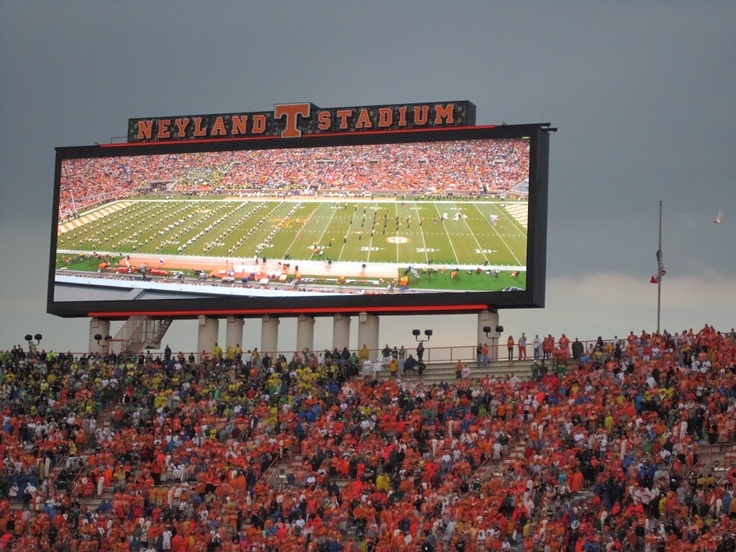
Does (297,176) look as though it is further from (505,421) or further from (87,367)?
(505,421)

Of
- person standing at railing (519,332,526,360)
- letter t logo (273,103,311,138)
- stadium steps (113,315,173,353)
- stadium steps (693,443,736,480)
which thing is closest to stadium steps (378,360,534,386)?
person standing at railing (519,332,526,360)

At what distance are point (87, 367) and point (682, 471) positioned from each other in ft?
60.7

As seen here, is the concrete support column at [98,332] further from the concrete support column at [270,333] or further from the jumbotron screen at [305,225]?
the concrete support column at [270,333]

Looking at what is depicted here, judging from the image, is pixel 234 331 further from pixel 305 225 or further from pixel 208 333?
pixel 305 225

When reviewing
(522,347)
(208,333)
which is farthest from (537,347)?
(208,333)

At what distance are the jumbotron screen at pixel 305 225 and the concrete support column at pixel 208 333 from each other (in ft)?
1.57

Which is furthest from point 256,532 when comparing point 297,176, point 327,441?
point 297,176

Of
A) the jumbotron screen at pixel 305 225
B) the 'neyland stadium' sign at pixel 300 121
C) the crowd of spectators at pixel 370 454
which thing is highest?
the 'neyland stadium' sign at pixel 300 121

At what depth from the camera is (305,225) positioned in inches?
1978

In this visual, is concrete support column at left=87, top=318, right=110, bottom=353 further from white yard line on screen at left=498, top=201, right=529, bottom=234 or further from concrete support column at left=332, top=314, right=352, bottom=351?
white yard line on screen at left=498, top=201, right=529, bottom=234

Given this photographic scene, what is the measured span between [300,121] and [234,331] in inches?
243

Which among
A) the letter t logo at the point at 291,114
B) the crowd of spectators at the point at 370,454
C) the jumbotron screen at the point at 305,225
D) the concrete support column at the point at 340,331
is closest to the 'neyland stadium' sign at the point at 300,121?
the letter t logo at the point at 291,114

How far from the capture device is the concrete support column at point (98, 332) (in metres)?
52.0

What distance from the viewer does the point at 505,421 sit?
138ft
